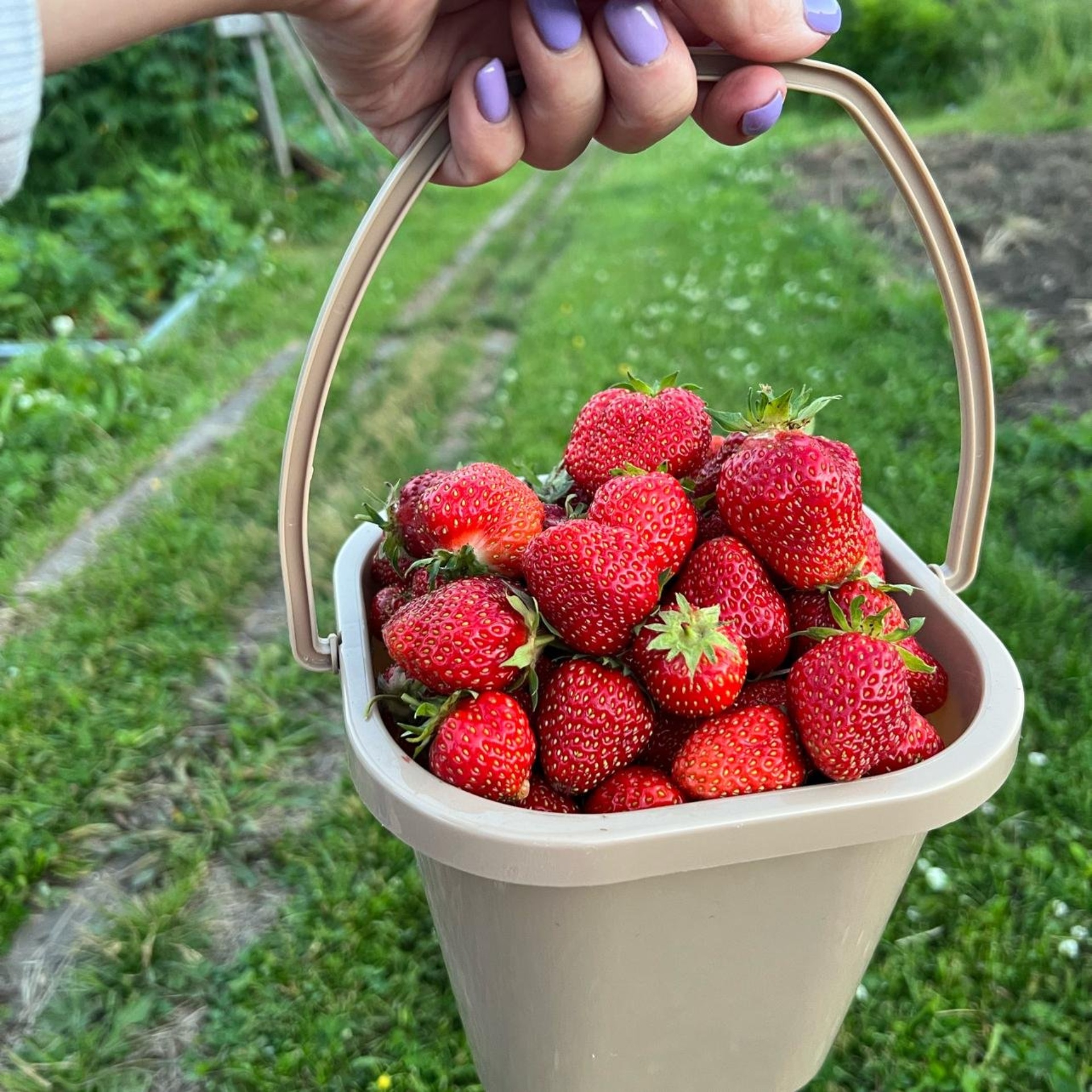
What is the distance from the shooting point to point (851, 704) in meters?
0.84

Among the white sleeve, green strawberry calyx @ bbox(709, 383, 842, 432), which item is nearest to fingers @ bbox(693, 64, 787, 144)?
green strawberry calyx @ bbox(709, 383, 842, 432)

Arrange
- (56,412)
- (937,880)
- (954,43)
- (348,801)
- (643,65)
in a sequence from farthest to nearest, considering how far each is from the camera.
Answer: (954,43), (56,412), (348,801), (937,880), (643,65)

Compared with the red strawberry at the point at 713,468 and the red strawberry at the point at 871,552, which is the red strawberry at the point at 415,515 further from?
the red strawberry at the point at 871,552

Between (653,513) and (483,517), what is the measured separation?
0.18m

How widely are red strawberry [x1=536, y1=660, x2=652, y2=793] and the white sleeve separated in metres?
0.62

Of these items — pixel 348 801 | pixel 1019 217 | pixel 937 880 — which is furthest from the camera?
pixel 1019 217

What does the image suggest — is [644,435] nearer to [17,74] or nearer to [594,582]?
[594,582]

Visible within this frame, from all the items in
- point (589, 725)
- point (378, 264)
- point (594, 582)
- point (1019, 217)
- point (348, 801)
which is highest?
point (378, 264)

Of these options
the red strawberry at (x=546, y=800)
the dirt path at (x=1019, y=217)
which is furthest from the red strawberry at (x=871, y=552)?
the dirt path at (x=1019, y=217)

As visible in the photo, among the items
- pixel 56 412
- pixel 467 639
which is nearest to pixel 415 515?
pixel 467 639

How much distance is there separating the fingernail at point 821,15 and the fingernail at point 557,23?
196 mm

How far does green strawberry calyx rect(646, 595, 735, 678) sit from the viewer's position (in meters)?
0.86

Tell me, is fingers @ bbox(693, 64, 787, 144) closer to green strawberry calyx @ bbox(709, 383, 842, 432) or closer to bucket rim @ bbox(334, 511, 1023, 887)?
green strawberry calyx @ bbox(709, 383, 842, 432)

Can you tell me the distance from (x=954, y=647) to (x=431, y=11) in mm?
826
